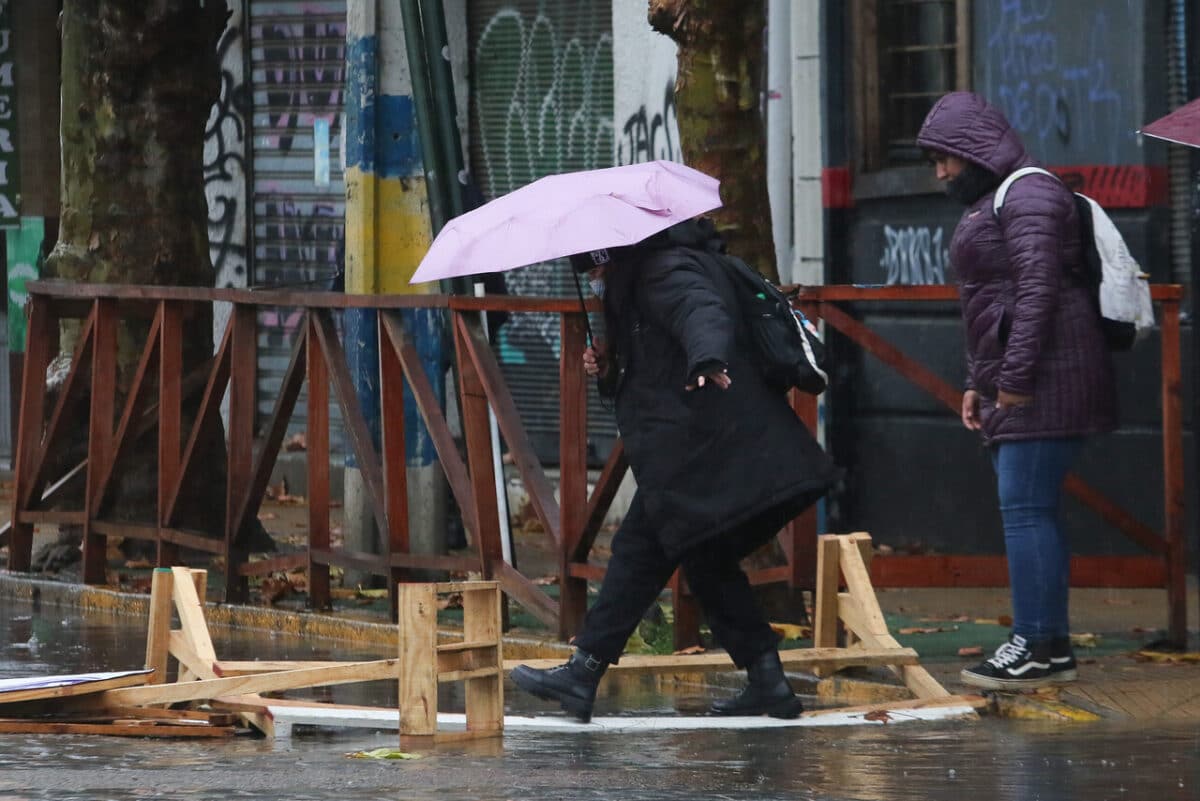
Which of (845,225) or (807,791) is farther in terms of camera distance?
(845,225)

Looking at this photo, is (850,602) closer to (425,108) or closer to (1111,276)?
(1111,276)

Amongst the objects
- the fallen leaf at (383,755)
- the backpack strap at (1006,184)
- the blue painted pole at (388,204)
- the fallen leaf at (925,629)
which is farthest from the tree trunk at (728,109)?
the fallen leaf at (383,755)

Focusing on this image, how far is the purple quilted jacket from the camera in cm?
640

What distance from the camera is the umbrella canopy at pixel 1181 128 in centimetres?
565

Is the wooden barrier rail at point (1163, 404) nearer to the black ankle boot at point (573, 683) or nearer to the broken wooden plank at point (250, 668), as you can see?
the black ankle boot at point (573, 683)

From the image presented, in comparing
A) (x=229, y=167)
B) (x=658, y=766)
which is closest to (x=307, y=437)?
(x=658, y=766)

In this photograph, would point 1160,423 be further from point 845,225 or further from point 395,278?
point 395,278

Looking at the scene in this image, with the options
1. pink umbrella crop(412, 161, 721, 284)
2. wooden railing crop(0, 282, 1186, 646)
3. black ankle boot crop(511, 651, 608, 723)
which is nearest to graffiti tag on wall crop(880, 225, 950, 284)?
wooden railing crop(0, 282, 1186, 646)

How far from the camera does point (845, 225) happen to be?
32.7ft

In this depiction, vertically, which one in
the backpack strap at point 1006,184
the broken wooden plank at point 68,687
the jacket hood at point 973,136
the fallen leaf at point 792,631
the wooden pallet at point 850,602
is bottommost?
the fallen leaf at point 792,631

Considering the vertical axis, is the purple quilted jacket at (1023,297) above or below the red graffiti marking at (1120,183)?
below

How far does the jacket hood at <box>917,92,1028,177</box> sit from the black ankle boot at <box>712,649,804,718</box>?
1542 mm

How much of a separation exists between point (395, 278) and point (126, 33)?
6.76ft

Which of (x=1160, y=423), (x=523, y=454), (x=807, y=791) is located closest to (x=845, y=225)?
(x=1160, y=423)
